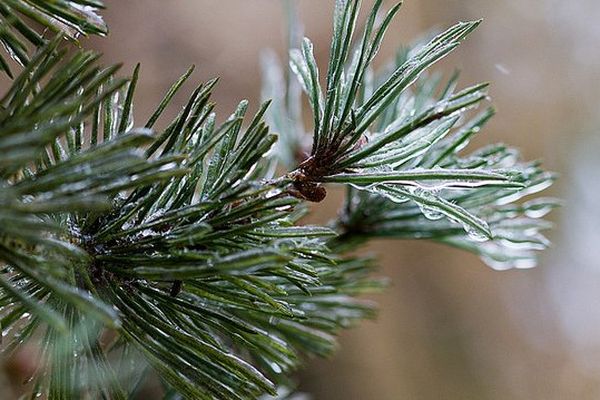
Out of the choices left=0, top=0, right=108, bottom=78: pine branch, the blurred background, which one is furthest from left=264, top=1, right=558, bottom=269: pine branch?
the blurred background

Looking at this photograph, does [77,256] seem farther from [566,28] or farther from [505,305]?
[566,28]

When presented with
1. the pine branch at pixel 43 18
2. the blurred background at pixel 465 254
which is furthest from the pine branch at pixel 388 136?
the blurred background at pixel 465 254

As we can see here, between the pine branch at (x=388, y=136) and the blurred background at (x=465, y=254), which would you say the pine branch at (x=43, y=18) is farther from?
the blurred background at (x=465, y=254)

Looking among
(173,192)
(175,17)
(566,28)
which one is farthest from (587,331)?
(173,192)

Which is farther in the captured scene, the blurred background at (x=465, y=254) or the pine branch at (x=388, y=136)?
the blurred background at (x=465, y=254)

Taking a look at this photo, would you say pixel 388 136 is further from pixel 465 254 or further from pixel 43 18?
pixel 465 254

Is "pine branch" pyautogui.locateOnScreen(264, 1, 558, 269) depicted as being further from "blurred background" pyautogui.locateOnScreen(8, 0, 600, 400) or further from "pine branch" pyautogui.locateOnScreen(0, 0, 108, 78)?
"blurred background" pyautogui.locateOnScreen(8, 0, 600, 400)

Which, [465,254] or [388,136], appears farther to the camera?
[465,254]

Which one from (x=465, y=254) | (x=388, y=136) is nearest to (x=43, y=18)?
(x=388, y=136)
